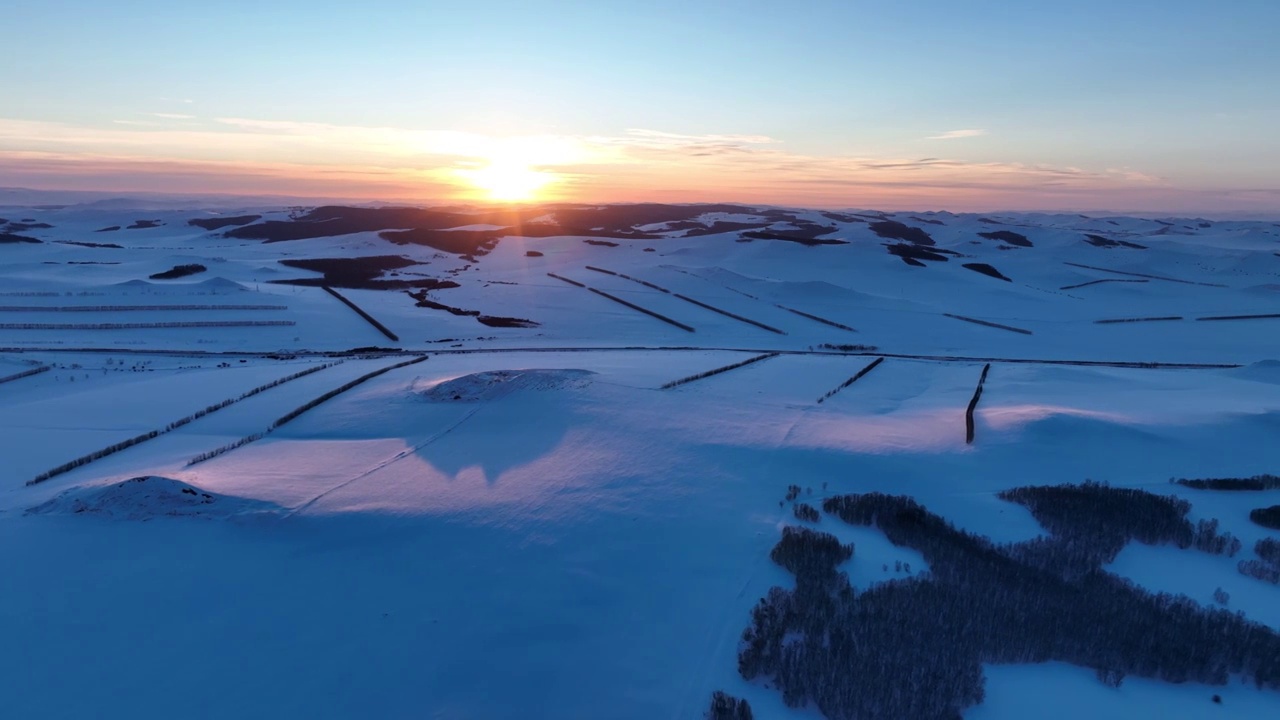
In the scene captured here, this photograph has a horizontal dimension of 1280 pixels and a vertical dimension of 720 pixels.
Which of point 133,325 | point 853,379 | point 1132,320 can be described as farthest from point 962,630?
point 1132,320

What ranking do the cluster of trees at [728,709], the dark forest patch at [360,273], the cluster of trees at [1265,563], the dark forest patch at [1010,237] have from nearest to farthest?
the cluster of trees at [728,709], the cluster of trees at [1265,563], the dark forest patch at [360,273], the dark forest patch at [1010,237]

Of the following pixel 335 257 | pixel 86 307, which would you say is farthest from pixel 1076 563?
pixel 335 257

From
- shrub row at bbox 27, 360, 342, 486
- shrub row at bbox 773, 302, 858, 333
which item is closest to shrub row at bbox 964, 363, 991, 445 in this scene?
shrub row at bbox 773, 302, 858, 333

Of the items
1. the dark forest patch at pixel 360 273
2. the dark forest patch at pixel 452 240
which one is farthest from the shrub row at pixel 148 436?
the dark forest patch at pixel 452 240

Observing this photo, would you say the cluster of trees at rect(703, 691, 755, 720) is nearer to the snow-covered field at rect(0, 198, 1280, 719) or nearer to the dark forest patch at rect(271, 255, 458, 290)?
the snow-covered field at rect(0, 198, 1280, 719)

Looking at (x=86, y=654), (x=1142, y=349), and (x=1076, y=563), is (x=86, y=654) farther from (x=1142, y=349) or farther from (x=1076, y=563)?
(x=1142, y=349)

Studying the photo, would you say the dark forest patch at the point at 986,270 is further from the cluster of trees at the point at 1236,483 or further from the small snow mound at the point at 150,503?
the small snow mound at the point at 150,503

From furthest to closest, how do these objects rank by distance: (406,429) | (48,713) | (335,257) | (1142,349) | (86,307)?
(335,257)
(86,307)
(1142,349)
(406,429)
(48,713)
